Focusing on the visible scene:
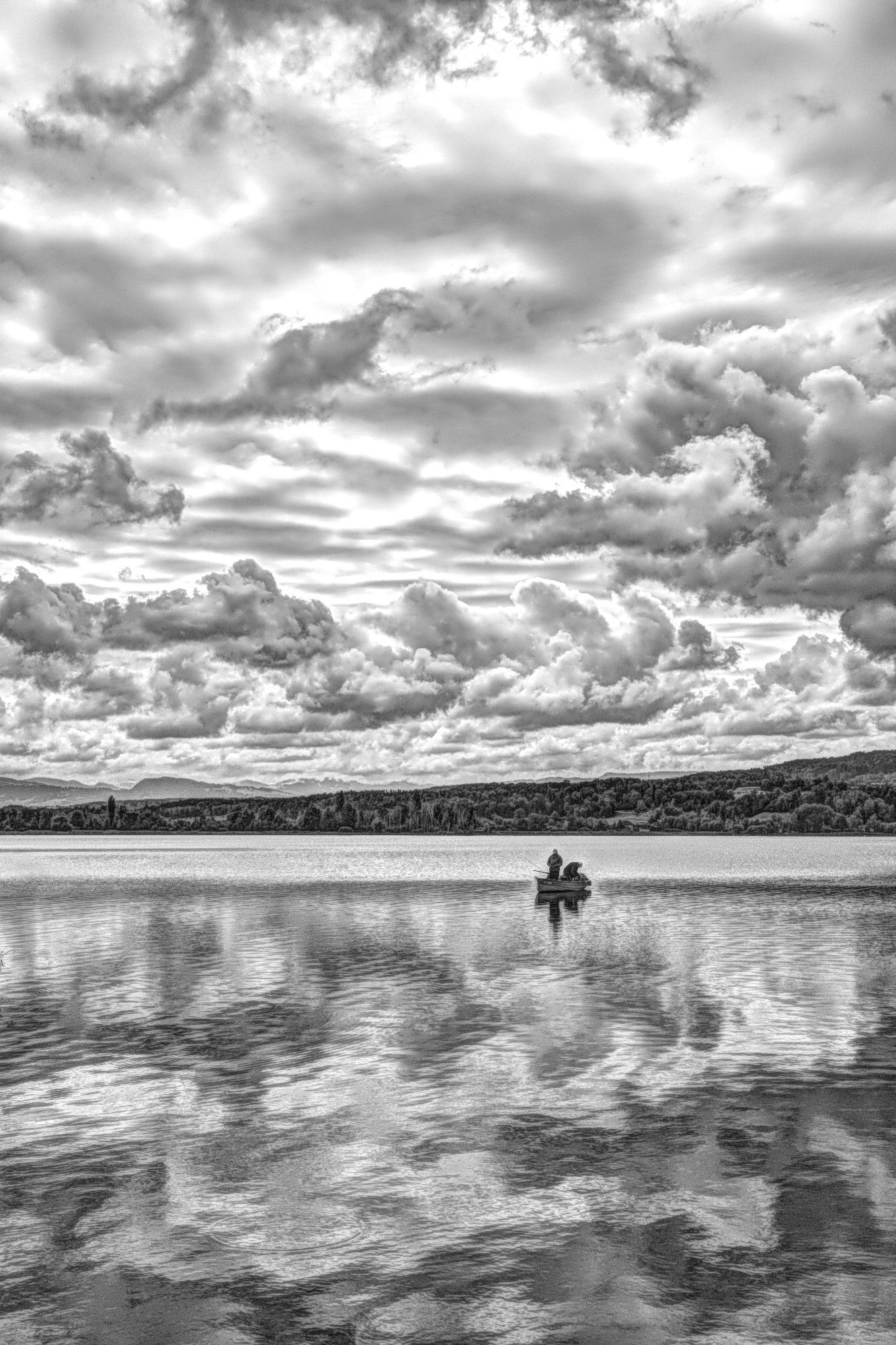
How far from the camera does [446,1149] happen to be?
21.2 meters

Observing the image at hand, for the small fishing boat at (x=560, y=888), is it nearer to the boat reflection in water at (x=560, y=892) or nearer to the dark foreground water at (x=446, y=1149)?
the boat reflection in water at (x=560, y=892)

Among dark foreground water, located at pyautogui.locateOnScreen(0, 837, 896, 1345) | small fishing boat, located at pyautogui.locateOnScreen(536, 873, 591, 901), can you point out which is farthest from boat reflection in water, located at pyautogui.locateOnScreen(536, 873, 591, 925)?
dark foreground water, located at pyautogui.locateOnScreen(0, 837, 896, 1345)

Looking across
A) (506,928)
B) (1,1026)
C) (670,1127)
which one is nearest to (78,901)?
(506,928)

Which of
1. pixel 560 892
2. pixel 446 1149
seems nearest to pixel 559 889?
pixel 560 892

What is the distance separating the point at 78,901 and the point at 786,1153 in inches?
2966

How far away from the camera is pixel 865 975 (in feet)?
148

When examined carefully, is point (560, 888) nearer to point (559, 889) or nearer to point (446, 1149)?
point (559, 889)

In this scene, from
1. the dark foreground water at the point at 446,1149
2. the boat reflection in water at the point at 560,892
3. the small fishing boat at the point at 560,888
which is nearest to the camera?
the dark foreground water at the point at 446,1149

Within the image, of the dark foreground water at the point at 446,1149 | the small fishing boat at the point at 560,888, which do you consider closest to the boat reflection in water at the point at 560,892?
the small fishing boat at the point at 560,888

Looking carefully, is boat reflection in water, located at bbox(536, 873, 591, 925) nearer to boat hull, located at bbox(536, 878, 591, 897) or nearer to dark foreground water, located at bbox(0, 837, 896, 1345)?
boat hull, located at bbox(536, 878, 591, 897)

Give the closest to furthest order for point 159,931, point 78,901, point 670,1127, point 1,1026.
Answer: point 670,1127 < point 1,1026 < point 159,931 < point 78,901

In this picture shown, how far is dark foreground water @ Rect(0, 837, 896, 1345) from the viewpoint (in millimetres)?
14430

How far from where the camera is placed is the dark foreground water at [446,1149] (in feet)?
47.3

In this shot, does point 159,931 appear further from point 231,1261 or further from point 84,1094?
point 231,1261
